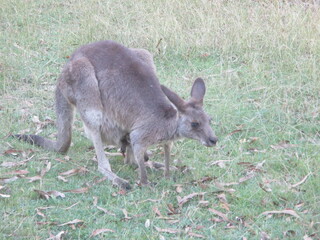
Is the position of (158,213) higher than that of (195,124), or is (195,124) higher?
(195,124)

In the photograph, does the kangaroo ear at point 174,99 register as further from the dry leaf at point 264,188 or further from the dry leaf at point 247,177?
the dry leaf at point 264,188

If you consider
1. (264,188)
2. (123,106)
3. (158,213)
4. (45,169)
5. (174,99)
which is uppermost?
(174,99)

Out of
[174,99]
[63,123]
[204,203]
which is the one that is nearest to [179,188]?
[204,203]

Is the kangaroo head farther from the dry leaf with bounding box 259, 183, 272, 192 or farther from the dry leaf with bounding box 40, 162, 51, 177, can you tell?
the dry leaf with bounding box 40, 162, 51, 177

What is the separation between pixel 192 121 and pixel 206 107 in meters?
Answer: 1.81

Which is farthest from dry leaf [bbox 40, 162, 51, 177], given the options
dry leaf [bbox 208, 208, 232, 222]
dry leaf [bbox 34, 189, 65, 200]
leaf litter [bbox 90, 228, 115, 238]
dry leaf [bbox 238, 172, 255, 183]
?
dry leaf [bbox 238, 172, 255, 183]

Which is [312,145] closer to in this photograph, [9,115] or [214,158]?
[214,158]

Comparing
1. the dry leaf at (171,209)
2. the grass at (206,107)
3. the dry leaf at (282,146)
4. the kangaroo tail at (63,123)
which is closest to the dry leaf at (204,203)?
the grass at (206,107)

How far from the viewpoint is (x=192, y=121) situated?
5590 millimetres

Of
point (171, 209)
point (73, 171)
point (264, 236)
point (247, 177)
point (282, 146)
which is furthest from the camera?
point (282, 146)

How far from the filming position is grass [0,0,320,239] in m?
5.02

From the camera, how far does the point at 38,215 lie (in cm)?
505

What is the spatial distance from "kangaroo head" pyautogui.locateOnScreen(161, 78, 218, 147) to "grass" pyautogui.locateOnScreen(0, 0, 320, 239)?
1.41 ft

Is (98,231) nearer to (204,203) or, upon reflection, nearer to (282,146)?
(204,203)
